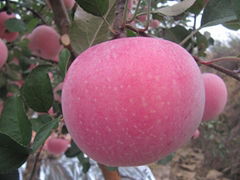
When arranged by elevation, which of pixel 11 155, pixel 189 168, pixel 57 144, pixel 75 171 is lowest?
pixel 189 168

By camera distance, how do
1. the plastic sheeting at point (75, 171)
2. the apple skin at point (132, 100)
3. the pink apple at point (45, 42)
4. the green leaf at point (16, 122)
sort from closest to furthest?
the apple skin at point (132, 100), the green leaf at point (16, 122), the pink apple at point (45, 42), the plastic sheeting at point (75, 171)

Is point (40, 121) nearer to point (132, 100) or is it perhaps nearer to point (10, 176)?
point (10, 176)

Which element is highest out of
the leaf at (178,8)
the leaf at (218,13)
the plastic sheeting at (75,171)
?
the leaf at (178,8)

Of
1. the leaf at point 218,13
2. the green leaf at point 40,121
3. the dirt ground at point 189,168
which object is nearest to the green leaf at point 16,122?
the green leaf at point 40,121

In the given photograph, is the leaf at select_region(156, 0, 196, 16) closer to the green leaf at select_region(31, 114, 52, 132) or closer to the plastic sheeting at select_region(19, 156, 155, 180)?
the green leaf at select_region(31, 114, 52, 132)

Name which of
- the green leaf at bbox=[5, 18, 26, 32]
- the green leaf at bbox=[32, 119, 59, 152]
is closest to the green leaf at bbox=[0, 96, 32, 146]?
the green leaf at bbox=[32, 119, 59, 152]

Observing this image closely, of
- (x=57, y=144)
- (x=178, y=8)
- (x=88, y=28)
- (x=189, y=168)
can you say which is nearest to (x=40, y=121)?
(x=88, y=28)

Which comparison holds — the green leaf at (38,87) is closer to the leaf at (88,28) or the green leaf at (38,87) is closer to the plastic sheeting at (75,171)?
the leaf at (88,28)
